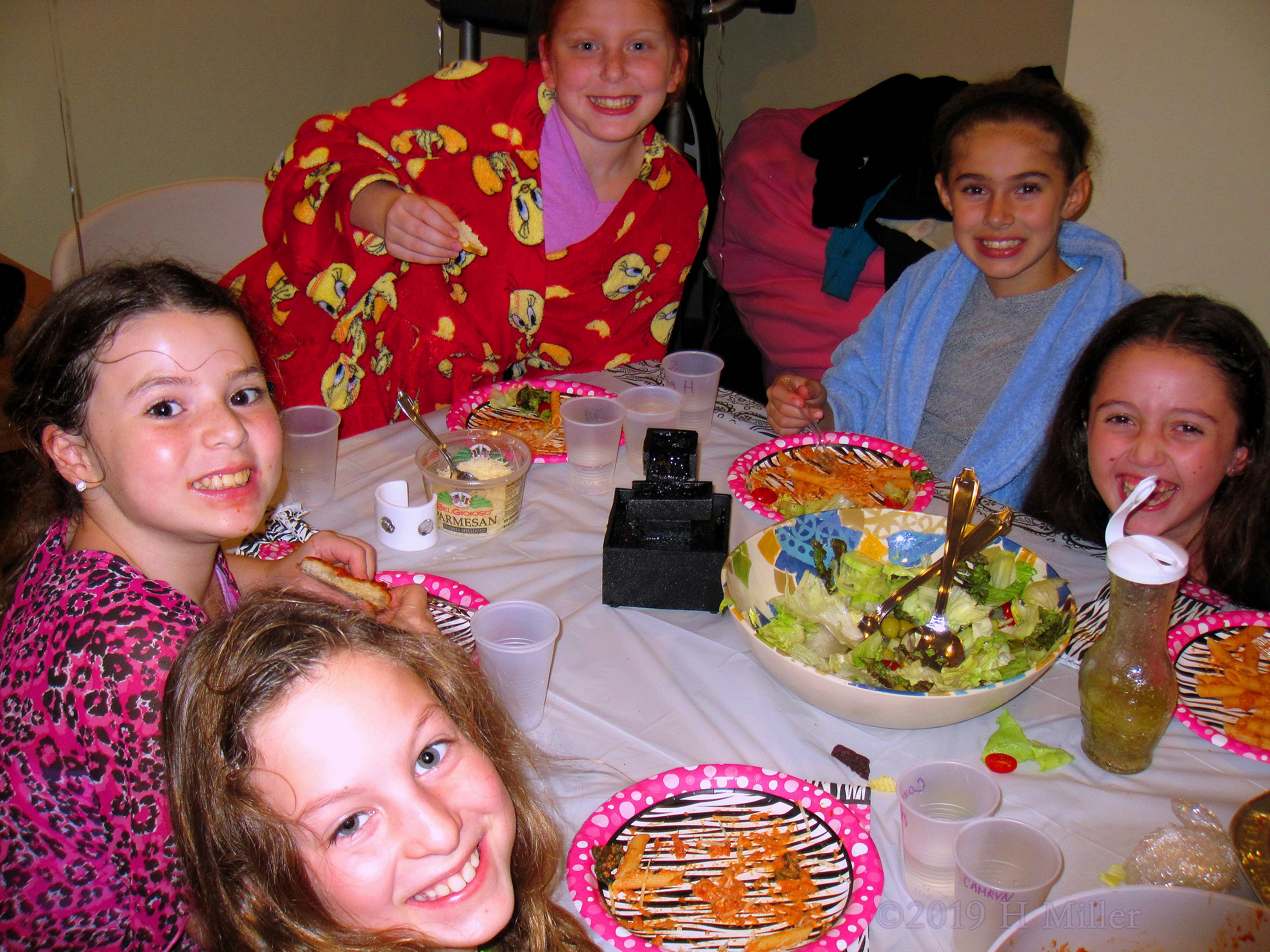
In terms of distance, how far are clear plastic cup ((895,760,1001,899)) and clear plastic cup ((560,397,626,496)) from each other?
77 centimetres

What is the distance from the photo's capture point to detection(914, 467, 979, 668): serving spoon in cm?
113

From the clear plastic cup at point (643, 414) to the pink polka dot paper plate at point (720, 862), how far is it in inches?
27.7

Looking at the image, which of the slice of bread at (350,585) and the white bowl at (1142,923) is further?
the slice of bread at (350,585)

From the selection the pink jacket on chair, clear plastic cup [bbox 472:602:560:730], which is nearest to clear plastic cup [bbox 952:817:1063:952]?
clear plastic cup [bbox 472:602:560:730]

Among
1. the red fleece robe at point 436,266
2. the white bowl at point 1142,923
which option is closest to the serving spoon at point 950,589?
the white bowl at point 1142,923

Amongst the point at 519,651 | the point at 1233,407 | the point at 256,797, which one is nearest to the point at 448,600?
the point at 519,651

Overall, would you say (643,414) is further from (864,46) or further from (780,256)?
(864,46)

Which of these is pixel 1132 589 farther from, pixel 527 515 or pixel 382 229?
pixel 382 229

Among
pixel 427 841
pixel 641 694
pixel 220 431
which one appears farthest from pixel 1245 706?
pixel 220 431

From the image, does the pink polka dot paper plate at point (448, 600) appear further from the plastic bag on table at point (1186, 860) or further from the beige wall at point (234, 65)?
the beige wall at point (234, 65)

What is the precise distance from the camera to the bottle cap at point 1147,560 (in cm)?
87

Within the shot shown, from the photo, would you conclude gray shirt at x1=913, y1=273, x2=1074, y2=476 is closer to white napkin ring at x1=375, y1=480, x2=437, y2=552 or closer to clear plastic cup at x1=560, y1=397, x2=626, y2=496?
clear plastic cup at x1=560, y1=397, x2=626, y2=496

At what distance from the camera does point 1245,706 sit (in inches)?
44.0

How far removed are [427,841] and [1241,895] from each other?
0.75m
